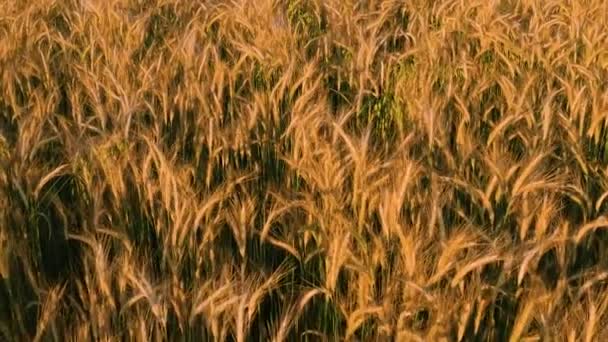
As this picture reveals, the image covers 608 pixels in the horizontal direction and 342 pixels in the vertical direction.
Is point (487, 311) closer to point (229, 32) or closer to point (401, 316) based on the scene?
point (401, 316)

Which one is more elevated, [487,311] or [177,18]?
[177,18]

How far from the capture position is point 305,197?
1286 millimetres

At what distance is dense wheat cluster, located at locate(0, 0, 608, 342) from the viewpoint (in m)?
1.00

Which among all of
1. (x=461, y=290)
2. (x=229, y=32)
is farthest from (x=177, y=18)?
(x=461, y=290)

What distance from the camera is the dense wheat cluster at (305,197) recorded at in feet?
3.27

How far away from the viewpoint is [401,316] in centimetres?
92

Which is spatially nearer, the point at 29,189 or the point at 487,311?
the point at 487,311

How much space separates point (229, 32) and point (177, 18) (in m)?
0.38

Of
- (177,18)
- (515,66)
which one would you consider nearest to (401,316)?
(515,66)

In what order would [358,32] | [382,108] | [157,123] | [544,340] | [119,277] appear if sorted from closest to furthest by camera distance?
[544,340]
[119,277]
[157,123]
[382,108]
[358,32]

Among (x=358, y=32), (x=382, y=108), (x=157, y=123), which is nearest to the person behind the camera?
(x=157, y=123)

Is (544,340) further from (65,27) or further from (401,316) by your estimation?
(65,27)

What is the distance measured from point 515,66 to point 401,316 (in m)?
1.17

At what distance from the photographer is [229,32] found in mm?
2354
